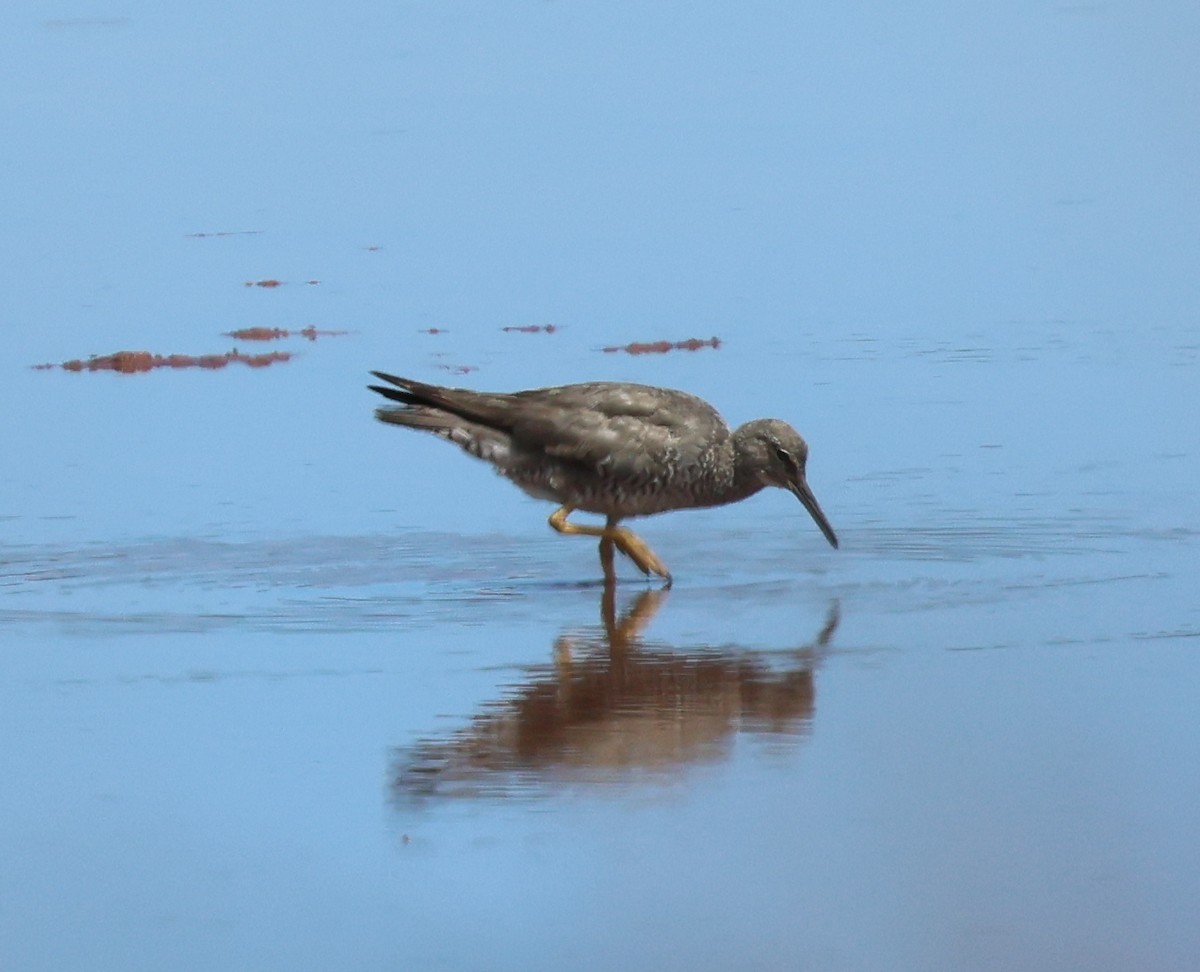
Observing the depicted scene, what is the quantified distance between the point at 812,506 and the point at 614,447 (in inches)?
38.8

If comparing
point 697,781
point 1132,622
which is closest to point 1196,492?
point 1132,622

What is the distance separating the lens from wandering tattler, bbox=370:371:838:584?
12.8 metres

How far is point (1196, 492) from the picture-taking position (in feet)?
44.9

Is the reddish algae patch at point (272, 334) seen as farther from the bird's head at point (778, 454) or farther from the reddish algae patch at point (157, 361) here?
the bird's head at point (778, 454)

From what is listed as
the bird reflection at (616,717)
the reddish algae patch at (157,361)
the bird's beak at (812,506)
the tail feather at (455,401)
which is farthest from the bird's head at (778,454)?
the reddish algae patch at (157,361)

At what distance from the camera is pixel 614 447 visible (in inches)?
504

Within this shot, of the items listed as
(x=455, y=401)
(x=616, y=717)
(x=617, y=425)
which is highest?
(x=455, y=401)

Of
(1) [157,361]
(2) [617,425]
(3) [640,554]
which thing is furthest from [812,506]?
(1) [157,361]

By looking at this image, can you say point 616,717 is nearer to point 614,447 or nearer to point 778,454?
point 614,447

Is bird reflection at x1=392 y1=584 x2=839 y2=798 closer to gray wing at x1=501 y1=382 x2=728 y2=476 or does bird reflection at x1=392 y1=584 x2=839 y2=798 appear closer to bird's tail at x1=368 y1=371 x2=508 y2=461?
gray wing at x1=501 y1=382 x2=728 y2=476

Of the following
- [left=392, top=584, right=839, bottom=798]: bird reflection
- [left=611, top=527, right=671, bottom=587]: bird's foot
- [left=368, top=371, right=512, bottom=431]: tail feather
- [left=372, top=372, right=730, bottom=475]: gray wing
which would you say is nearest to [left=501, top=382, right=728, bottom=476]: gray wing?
[left=372, top=372, right=730, bottom=475]: gray wing

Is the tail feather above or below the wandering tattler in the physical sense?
above

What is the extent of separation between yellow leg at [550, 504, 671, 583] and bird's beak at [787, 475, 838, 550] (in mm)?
757

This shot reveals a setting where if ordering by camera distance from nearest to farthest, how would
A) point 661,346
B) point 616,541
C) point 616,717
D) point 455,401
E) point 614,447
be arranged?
point 616,717
point 616,541
point 614,447
point 455,401
point 661,346
